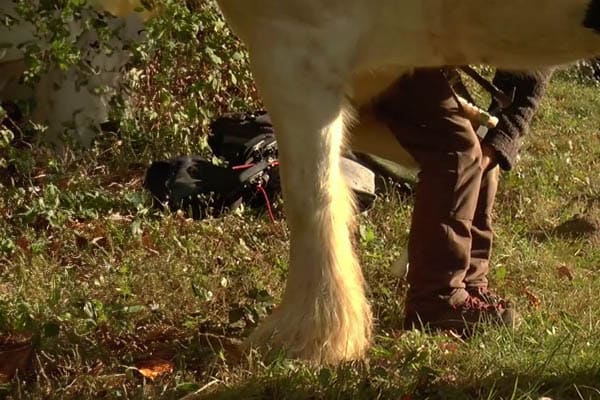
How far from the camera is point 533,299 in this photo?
387cm

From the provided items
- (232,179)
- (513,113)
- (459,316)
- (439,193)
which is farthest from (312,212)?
(232,179)

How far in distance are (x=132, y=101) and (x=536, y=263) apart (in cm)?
274

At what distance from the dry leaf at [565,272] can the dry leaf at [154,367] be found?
1798 millimetres

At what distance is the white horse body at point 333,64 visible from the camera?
9.31 ft

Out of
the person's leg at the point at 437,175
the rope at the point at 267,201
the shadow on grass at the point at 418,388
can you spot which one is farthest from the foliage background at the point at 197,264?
the person's leg at the point at 437,175

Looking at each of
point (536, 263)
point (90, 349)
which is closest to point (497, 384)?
point (90, 349)

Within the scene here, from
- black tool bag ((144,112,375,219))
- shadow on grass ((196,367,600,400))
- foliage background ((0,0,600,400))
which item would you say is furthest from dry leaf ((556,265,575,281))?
shadow on grass ((196,367,600,400))

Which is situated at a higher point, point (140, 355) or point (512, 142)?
point (512, 142)

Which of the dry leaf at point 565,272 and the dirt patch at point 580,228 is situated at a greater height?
the dirt patch at point 580,228

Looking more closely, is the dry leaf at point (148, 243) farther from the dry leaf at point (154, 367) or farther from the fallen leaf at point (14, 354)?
the dry leaf at point (154, 367)

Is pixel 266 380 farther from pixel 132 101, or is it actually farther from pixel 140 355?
pixel 132 101

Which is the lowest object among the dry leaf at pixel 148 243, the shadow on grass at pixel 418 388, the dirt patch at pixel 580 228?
the shadow on grass at pixel 418 388

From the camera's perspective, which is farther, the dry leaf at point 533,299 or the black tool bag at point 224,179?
the black tool bag at point 224,179

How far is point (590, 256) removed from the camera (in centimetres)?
445
